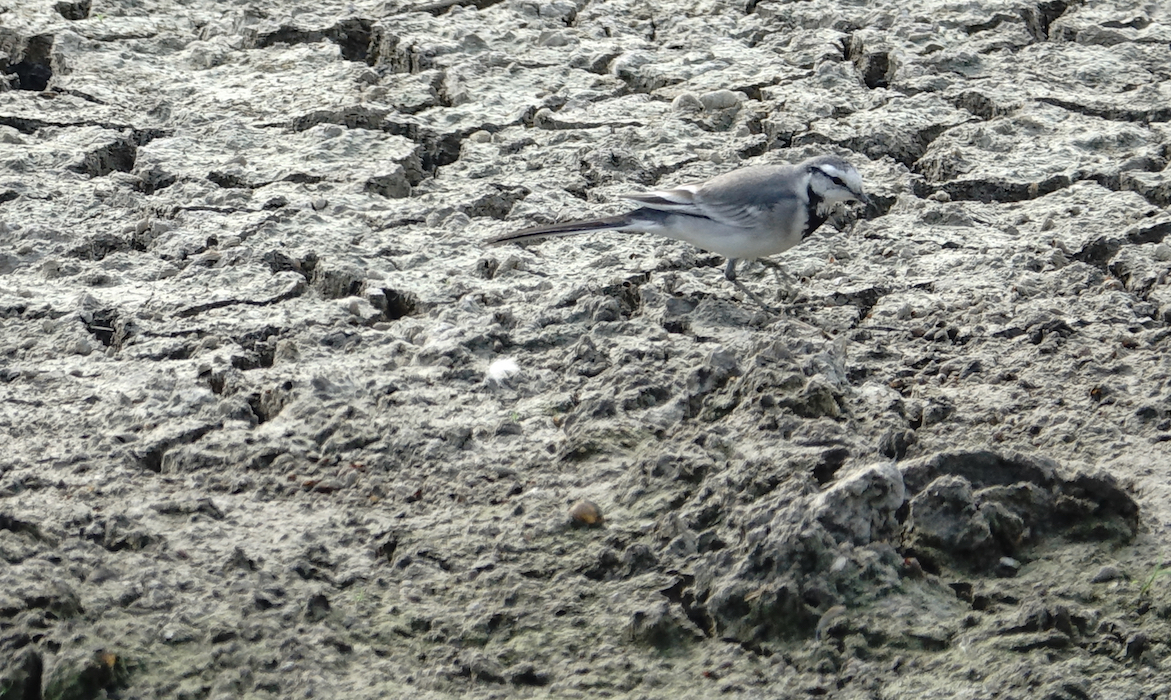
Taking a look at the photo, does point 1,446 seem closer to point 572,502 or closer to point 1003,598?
point 572,502

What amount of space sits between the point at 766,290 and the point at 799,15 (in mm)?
2215

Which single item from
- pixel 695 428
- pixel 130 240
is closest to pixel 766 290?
pixel 695 428

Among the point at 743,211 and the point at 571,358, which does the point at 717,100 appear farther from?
the point at 571,358

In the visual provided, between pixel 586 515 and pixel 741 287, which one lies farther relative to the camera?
pixel 741 287

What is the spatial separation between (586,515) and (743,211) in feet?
4.73

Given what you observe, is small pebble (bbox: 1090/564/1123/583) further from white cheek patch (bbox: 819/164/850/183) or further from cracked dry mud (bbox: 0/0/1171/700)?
white cheek patch (bbox: 819/164/850/183)

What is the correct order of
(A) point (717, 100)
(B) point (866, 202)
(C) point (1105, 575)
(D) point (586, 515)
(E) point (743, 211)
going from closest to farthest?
(C) point (1105, 575) < (D) point (586, 515) < (E) point (743, 211) < (B) point (866, 202) < (A) point (717, 100)

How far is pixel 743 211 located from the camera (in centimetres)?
419

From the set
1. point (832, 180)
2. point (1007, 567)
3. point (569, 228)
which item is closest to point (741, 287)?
point (832, 180)

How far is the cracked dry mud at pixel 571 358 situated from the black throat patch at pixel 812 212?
0.61 feet

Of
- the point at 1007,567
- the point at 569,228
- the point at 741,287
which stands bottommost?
the point at 741,287

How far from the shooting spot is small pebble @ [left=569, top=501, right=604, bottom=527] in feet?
10.1

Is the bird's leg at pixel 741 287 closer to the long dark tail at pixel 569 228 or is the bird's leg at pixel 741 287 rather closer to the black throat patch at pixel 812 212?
the black throat patch at pixel 812 212

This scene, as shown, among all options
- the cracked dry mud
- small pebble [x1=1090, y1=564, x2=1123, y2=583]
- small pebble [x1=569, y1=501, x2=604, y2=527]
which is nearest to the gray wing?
the cracked dry mud
